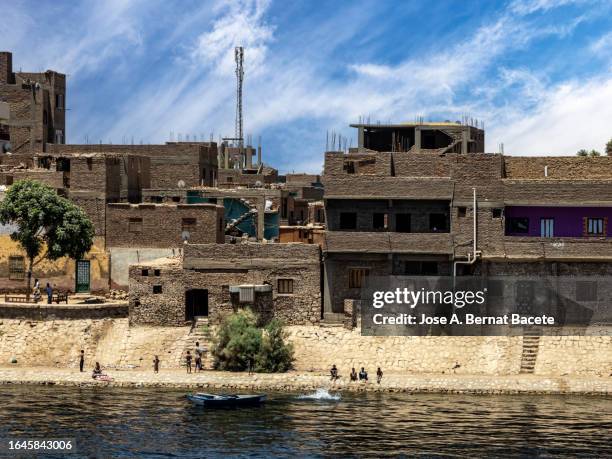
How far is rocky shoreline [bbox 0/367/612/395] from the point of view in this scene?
6462 cm

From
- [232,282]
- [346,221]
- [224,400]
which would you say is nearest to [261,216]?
[232,282]

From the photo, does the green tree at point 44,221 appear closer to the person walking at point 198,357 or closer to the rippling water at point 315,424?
the person walking at point 198,357

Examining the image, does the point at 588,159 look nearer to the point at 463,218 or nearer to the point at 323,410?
the point at 463,218

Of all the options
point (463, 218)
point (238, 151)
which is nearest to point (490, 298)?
point (463, 218)

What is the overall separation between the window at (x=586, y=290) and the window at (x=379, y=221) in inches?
405

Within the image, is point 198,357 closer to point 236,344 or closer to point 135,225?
point 236,344

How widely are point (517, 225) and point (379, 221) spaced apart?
23.3 feet

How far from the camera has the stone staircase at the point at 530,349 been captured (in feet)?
220

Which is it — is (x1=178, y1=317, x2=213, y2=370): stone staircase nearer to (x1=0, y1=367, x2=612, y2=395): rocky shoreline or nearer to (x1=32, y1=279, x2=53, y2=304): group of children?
(x1=0, y1=367, x2=612, y2=395): rocky shoreline

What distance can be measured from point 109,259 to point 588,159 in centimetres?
2738

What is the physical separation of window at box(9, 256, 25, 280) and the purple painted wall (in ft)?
90.4

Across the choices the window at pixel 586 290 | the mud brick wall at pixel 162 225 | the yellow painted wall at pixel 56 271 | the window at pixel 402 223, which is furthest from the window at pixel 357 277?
the yellow painted wall at pixel 56 271

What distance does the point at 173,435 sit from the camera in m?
55.4

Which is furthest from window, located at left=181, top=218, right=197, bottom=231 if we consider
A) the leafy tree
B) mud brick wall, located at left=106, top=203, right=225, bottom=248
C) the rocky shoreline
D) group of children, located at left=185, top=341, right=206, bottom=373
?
the rocky shoreline
